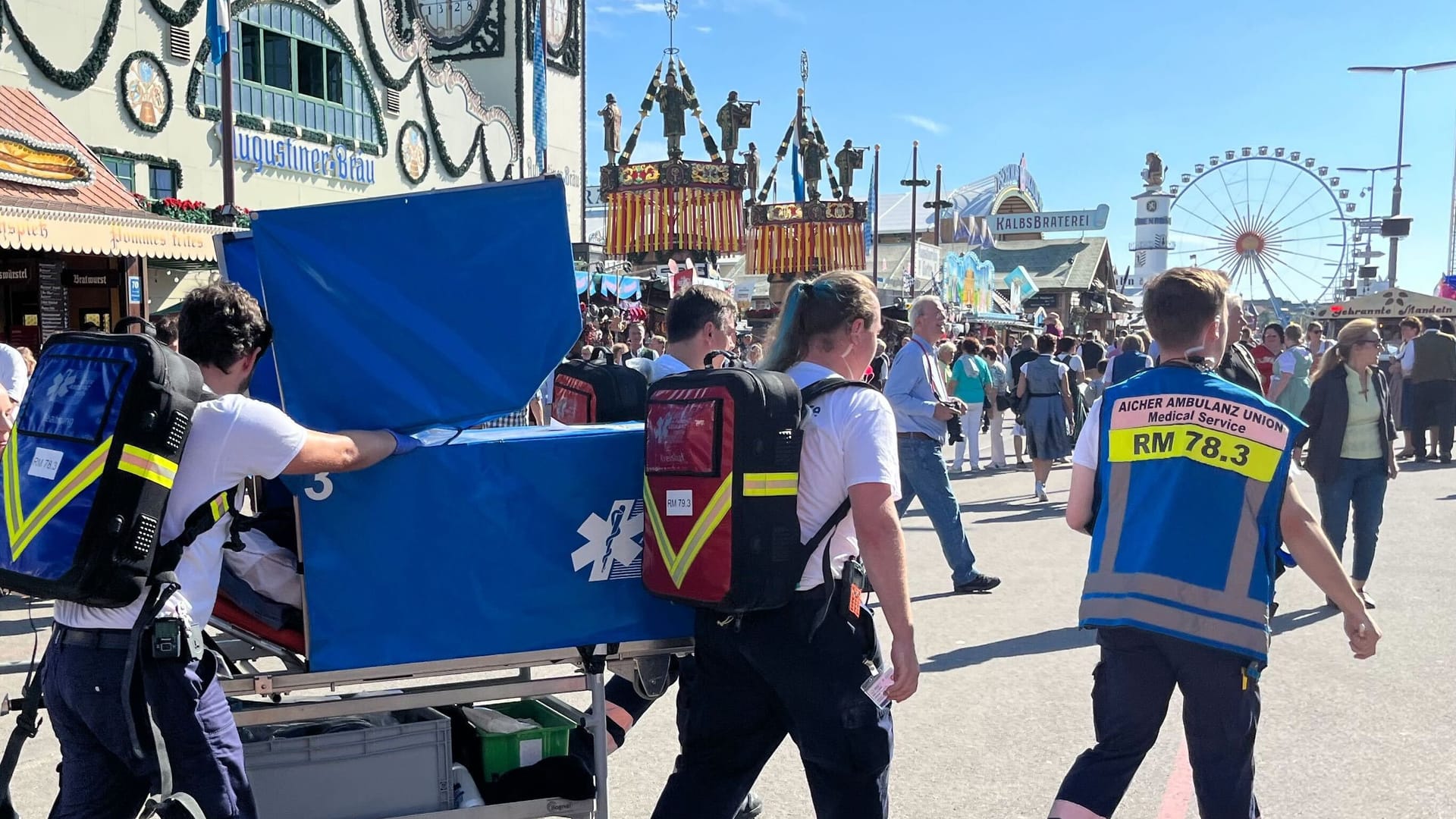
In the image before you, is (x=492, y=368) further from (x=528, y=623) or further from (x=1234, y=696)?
(x=1234, y=696)

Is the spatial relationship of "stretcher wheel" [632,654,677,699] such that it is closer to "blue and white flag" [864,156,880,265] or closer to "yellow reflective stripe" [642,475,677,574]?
"yellow reflective stripe" [642,475,677,574]

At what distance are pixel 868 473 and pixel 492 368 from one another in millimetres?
978

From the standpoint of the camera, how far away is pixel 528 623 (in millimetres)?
3059

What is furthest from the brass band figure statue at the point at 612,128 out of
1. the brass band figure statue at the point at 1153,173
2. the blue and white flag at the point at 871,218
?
the brass band figure statue at the point at 1153,173

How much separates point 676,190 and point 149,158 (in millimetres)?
21191

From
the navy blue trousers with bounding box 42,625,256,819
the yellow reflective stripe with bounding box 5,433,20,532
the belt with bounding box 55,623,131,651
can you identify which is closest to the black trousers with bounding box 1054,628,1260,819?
the navy blue trousers with bounding box 42,625,256,819

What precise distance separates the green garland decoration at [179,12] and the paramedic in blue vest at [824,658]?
58.3 ft

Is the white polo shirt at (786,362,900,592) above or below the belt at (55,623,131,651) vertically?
above

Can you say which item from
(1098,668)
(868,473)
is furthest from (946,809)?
(868,473)

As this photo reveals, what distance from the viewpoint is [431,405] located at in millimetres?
2922

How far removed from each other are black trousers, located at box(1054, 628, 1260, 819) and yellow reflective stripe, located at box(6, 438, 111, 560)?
2454 millimetres

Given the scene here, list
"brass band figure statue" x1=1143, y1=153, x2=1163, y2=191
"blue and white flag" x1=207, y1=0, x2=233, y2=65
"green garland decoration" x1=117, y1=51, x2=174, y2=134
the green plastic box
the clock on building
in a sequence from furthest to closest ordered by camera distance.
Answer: "brass band figure statue" x1=1143, y1=153, x2=1163, y2=191 < the clock on building < "green garland decoration" x1=117, y1=51, x2=174, y2=134 < "blue and white flag" x1=207, y1=0, x2=233, y2=65 < the green plastic box

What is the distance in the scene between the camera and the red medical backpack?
9.02 feet

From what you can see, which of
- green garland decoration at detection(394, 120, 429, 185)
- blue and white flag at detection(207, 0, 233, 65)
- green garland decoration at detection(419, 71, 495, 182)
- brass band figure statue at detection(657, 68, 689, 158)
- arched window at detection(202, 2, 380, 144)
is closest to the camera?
blue and white flag at detection(207, 0, 233, 65)
